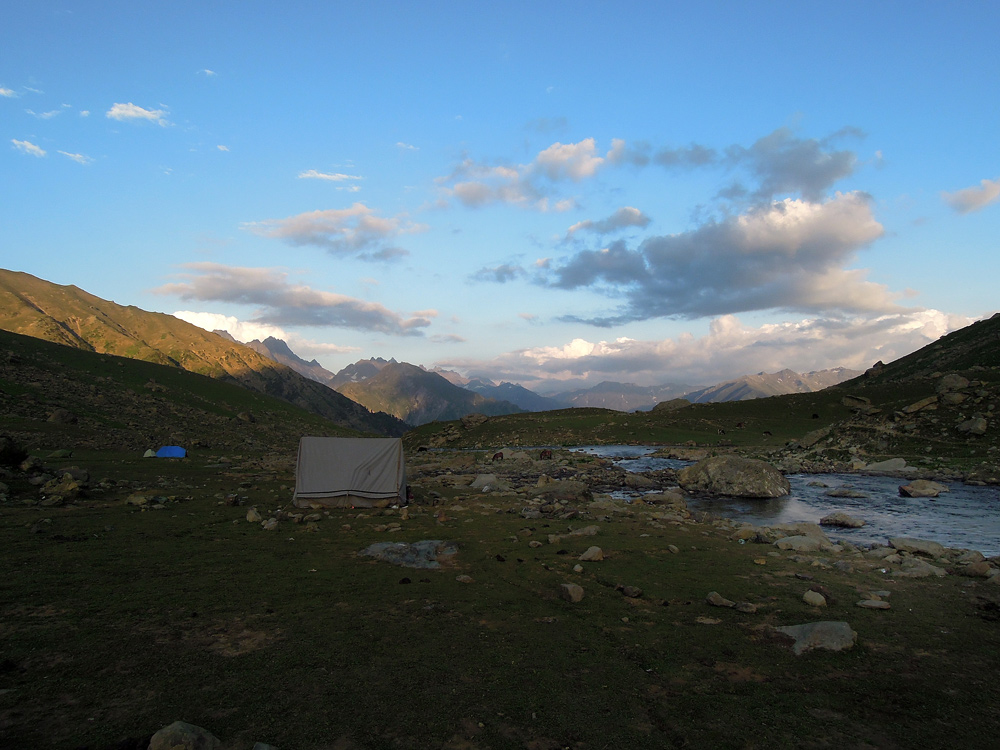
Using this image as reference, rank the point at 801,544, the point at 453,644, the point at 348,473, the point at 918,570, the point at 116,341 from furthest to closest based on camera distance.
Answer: the point at 116,341 < the point at 348,473 < the point at 801,544 < the point at 918,570 < the point at 453,644

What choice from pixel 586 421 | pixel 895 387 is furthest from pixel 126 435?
pixel 895 387

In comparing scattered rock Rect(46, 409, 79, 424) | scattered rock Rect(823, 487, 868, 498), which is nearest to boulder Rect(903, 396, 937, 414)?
scattered rock Rect(823, 487, 868, 498)

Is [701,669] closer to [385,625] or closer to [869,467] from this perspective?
[385,625]

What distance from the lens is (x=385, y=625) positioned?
8.98m

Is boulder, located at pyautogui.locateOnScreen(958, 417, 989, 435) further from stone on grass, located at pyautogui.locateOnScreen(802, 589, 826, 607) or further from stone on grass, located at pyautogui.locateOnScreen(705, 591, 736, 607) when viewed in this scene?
stone on grass, located at pyautogui.locateOnScreen(705, 591, 736, 607)

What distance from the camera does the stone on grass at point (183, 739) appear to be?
509 centimetres

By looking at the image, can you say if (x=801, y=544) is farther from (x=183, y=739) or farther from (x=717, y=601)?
(x=183, y=739)

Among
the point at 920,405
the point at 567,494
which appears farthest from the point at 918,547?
the point at 920,405

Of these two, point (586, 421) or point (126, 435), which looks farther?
point (586, 421)

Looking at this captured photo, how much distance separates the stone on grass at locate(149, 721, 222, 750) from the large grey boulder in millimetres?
32581

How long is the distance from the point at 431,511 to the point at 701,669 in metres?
15.9

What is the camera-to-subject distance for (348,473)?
22.3 m

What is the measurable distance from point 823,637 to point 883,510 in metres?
22.2

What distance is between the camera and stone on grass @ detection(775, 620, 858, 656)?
26.8ft
